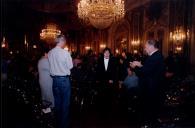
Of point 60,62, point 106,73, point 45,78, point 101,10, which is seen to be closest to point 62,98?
point 60,62

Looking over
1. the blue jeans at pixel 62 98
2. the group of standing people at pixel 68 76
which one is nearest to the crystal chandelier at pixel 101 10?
the group of standing people at pixel 68 76

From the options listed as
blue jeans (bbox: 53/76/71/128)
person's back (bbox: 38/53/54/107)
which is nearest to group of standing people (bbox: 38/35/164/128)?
blue jeans (bbox: 53/76/71/128)

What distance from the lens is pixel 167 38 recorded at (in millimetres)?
12969

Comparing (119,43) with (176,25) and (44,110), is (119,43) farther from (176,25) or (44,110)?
(44,110)

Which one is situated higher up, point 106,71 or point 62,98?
point 106,71

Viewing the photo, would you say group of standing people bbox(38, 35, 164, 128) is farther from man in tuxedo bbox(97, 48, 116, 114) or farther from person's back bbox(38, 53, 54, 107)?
man in tuxedo bbox(97, 48, 116, 114)

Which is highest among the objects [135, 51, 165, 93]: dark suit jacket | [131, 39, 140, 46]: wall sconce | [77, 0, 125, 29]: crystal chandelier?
[77, 0, 125, 29]: crystal chandelier

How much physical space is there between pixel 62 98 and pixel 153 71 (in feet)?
5.09

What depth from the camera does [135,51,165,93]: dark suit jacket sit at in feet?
18.8

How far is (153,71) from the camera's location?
18.9ft

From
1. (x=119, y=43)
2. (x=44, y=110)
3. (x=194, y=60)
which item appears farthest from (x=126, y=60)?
(x=119, y=43)

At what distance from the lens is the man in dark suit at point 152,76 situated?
18.8 feet

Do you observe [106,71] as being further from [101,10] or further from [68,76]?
[101,10]

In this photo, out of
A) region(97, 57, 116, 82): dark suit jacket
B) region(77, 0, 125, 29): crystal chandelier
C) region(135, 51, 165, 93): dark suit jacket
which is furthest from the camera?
region(77, 0, 125, 29): crystal chandelier
